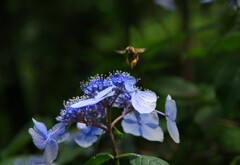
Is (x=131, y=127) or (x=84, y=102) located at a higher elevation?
(x=84, y=102)

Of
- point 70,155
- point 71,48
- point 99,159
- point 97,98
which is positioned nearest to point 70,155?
point 70,155

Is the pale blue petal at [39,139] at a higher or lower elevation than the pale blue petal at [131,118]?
higher

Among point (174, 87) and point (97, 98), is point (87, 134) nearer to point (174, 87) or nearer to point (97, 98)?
point (97, 98)

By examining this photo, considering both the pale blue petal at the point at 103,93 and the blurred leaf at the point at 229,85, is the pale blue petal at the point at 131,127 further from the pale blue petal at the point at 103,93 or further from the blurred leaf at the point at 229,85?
the blurred leaf at the point at 229,85

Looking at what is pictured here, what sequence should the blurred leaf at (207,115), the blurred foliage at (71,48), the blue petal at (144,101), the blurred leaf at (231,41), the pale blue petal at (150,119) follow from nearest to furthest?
1. the blue petal at (144,101)
2. the pale blue petal at (150,119)
3. the blurred leaf at (231,41)
4. the blurred leaf at (207,115)
5. the blurred foliage at (71,48)

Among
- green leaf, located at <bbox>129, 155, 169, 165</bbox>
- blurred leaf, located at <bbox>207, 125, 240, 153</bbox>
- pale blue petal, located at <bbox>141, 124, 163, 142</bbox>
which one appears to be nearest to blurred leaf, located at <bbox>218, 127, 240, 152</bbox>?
blurred leaf, located at <bbox>207, 125, 240, 153</bbox>

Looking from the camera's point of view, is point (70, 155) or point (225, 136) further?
point (225, 136)

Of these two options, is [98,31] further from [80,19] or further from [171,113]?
[171,113]

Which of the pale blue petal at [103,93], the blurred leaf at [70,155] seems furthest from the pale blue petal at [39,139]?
the blurred leaf at [70,155]
